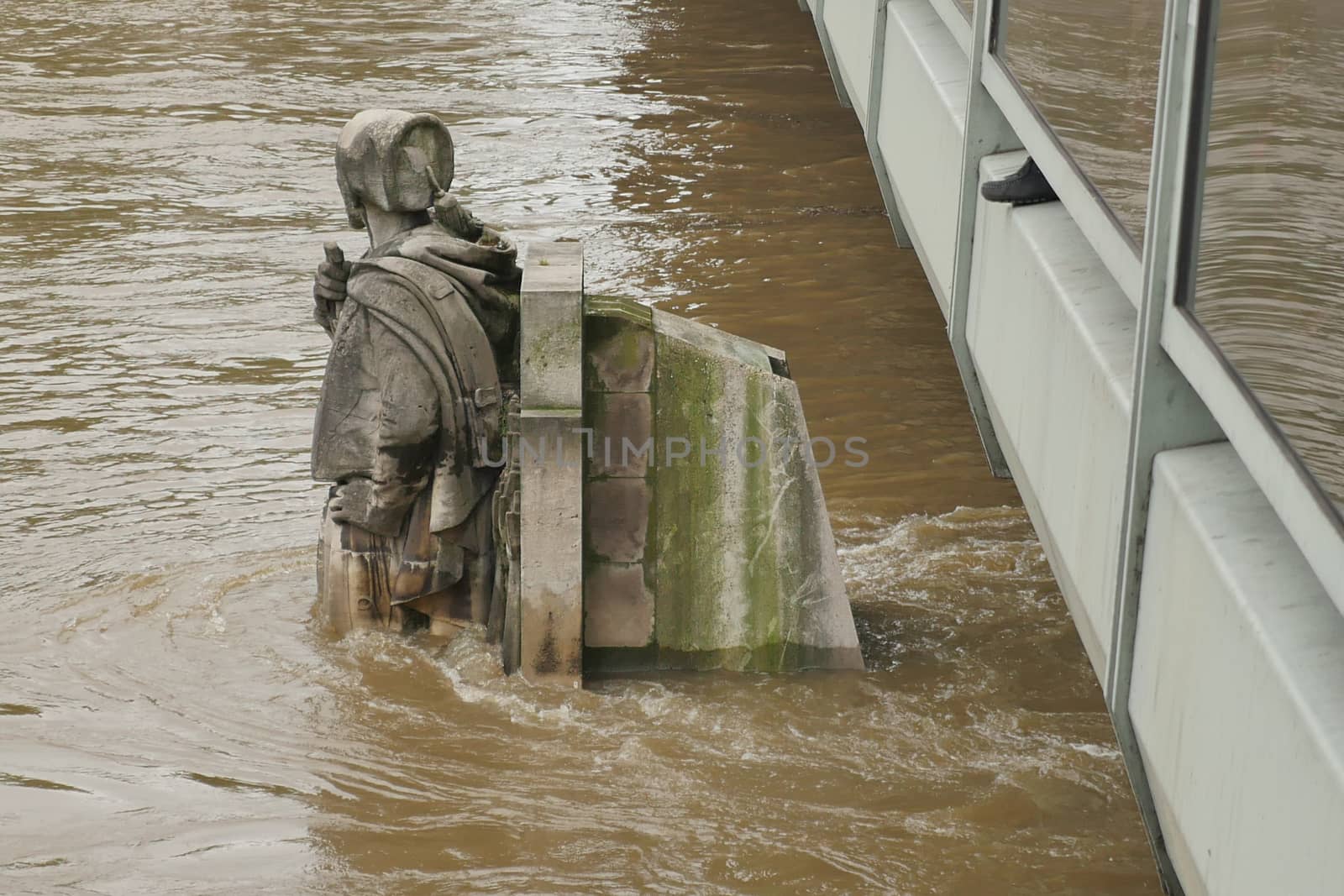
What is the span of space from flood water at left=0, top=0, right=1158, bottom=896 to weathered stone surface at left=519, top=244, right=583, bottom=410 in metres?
1.09

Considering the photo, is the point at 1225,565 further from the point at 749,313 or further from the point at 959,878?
the point at 749,313

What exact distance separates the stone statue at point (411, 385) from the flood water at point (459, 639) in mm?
315

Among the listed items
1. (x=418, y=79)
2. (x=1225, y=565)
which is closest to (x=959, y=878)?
(x=1225, y=565)

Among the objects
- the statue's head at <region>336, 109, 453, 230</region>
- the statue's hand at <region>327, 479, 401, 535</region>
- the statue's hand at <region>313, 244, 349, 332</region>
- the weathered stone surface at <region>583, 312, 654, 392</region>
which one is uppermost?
the statue's head at <region>336, 109, 453, 230</region>

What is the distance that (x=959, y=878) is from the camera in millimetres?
4750

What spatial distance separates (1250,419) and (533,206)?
10.4 metres

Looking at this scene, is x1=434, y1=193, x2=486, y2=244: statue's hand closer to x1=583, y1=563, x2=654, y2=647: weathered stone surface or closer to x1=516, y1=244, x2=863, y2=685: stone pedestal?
x1=516, y1=244, x2=863, y2=685: stone pedestal

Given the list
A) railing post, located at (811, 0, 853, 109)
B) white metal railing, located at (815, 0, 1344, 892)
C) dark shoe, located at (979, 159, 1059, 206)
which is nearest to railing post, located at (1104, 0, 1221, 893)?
white metal railing, located at (815, 0, 1344, 892)

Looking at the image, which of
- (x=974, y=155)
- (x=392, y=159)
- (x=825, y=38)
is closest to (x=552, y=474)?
(x=392, y=159)

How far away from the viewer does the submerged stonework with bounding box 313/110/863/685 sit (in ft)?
18.7

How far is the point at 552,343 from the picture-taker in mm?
5527

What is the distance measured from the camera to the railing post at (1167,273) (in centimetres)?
309

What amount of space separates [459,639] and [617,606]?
2.11 ft

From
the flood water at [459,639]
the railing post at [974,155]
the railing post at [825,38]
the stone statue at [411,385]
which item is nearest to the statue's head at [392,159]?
the stone statue at [411,385]
